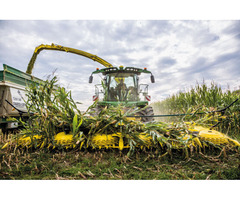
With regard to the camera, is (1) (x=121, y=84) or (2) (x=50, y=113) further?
(1) (x=121, y=84)

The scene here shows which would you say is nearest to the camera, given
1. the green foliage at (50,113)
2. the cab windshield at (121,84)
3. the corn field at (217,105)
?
the green foliage at (50,113)

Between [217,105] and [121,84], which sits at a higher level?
[121,84]

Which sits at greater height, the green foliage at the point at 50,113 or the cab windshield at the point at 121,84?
the cab windshield at the point at 121,84

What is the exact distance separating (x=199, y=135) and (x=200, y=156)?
0.92 feet

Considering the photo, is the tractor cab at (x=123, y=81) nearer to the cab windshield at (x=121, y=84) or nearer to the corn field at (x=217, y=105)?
the cab windshield at (x=121, y=84)

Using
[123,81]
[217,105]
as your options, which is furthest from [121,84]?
[217,105]

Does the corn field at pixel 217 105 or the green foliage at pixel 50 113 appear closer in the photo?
the green foliage at pixel 50 113

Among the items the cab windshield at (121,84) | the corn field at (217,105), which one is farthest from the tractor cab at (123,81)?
the corn field at (217,105)

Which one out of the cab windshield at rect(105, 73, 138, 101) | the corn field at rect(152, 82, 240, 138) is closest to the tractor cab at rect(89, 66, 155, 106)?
the cab windshield at rect(105, 73, 138, 101)

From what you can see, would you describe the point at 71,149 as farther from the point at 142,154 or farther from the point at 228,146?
the point at 228,146

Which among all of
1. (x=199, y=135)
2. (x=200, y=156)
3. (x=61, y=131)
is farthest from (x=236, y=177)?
(x=61, y=131)

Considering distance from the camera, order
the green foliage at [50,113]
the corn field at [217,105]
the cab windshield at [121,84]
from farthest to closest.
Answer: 1. the cab windshield at [121,84]
2. the corn field at [217,105]
3. the green foliage at [50,113]

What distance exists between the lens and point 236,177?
1.48 metres

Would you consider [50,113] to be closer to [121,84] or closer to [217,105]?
[121,84]
